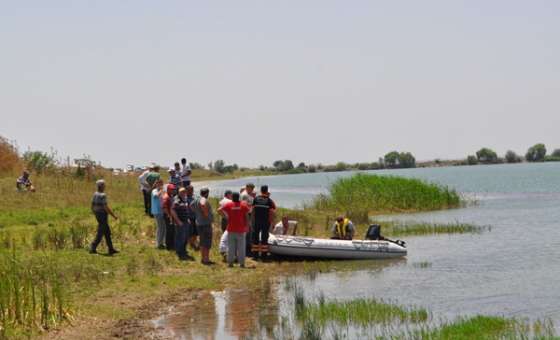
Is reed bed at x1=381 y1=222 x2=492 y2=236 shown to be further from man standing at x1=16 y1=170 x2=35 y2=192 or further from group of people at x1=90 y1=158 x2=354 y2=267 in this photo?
man standing at x1=16 y1=170 x2=35 y2=192

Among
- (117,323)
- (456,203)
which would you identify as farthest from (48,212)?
(456,203)

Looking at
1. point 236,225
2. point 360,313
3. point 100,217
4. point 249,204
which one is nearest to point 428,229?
point 249,204

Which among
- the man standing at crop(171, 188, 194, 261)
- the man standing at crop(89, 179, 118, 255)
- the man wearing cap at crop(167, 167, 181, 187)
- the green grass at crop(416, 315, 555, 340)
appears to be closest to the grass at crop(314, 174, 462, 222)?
the man wearing cap at crop(167, 167, 181, 187)

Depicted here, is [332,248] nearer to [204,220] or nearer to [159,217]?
[204,220]

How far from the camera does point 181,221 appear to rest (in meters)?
19.8

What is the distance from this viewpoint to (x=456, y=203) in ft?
143

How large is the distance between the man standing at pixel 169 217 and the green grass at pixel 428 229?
1042 centimetres

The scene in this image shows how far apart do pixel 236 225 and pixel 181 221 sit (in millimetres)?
1353

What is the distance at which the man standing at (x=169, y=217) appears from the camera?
66.7 ft

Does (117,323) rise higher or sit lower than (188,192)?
lower

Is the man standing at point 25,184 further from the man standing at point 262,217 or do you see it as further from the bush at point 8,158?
the man standing at point 262,217

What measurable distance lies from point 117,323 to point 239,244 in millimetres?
6183

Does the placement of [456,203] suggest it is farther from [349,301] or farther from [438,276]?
[349,301]

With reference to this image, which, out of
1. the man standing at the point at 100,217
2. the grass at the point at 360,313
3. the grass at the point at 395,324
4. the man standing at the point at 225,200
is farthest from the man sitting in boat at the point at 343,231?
the grass at the point at 360,313
